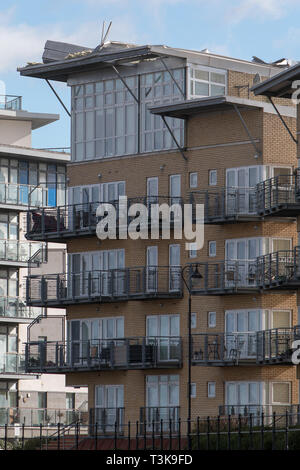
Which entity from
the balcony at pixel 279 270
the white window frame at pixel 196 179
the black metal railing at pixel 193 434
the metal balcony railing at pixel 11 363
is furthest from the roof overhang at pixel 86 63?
the metal balcony railing at pixel 11 363

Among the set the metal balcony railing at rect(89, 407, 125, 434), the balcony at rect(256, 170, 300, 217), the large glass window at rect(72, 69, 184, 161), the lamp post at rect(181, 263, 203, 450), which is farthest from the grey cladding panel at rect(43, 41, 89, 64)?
the metal balcony railing at rect(89, 407, 125, 434)

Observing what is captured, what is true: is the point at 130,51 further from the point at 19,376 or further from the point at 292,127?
the point at 19,376

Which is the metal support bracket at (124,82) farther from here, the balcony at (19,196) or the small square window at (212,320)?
the balcony at (19,196)

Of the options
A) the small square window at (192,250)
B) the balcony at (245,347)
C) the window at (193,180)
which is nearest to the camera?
the balcony at (245,347)

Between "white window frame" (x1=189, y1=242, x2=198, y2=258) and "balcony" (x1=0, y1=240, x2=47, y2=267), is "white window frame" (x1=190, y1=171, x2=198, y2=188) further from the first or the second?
"balcony" (x1=0, y1=240, x2=47, y2=267)

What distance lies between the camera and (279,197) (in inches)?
2972

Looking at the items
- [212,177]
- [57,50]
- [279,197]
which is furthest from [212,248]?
[57,50]

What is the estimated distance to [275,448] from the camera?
203ft

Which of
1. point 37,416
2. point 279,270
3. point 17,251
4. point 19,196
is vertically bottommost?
point 37,416

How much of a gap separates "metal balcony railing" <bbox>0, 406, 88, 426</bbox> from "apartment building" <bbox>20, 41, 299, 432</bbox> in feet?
26.4

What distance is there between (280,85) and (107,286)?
13745 mm

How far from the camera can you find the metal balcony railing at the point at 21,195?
324 feet

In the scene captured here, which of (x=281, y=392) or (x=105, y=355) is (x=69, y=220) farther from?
(x=281, y=392)

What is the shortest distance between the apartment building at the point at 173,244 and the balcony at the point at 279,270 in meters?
0.10
